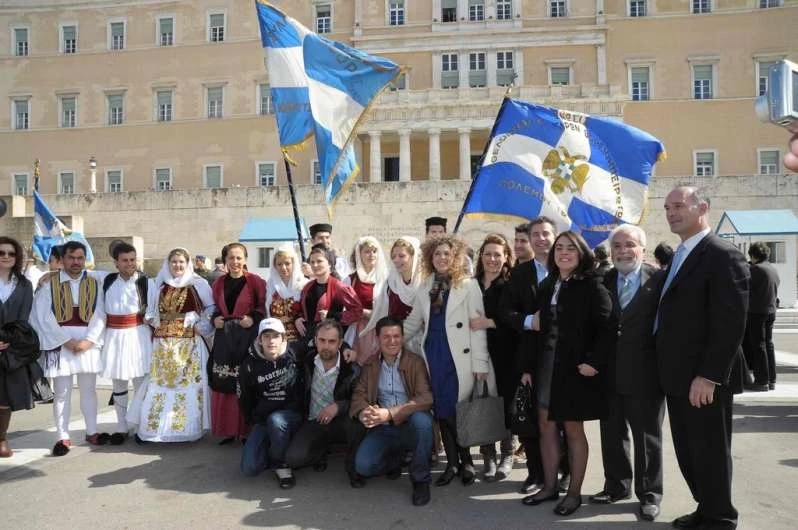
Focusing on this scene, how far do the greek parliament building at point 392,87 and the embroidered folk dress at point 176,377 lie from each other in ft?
85.2

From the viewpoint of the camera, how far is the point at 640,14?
118ft

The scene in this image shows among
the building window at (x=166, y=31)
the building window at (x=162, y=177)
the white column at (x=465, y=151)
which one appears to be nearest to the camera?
the white column at (x=465, y=151)

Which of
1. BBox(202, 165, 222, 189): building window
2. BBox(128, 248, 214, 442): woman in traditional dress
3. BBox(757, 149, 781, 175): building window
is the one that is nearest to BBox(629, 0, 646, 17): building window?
BBox(757, 149, 781, 175): building window

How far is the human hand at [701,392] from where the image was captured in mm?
3576

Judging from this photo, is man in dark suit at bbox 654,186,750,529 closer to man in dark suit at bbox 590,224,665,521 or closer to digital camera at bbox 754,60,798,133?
man in dark suit at bbox 590,224,665,521

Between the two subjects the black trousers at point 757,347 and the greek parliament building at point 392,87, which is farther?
the greek parliament building at point 392,87

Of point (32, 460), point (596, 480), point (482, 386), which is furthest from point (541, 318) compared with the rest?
point (32, 460)

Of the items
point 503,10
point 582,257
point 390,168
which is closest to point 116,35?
point 390,168

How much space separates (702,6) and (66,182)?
1596 inches

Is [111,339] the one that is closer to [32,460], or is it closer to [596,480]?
[32,460]

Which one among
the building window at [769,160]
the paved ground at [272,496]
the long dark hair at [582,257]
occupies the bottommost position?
the paved ground at [272,496]

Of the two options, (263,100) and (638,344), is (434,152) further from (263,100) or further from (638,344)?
(638,344)

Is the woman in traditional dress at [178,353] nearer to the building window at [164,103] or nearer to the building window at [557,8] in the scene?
the building window at [557,8]

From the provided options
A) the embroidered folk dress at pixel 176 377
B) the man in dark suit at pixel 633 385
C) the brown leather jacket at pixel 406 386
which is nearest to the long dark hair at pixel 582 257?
the man in dark suit at pixel 633 385
